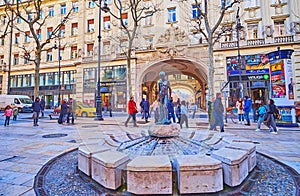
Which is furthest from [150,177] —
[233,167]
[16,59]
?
[16,59]

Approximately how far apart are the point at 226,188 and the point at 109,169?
5.28 ft

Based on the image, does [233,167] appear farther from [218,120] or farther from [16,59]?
[16,59]

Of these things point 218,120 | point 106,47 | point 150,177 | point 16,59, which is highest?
point 16,59

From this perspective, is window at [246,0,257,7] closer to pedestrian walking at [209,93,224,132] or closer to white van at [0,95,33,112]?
pedestrian walking at [209,93,224,132]

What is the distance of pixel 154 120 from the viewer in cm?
302

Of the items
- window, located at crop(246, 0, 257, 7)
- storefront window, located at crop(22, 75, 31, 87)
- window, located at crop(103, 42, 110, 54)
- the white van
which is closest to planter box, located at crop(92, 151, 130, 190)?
window, located at crop(103, 42, 110, 54)

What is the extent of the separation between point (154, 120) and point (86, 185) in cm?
145

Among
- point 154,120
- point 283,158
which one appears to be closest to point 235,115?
point 283,158

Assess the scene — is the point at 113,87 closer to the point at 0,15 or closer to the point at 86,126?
the point at 86,126

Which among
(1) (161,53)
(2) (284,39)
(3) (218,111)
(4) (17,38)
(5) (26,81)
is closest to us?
(1) (161,53)

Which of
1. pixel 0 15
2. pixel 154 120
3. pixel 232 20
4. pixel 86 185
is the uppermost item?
pixel 0 15

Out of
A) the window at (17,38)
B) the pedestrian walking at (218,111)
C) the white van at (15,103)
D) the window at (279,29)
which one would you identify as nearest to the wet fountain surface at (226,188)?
the pedestrian walking at (218,111)

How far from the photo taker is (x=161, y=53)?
9.91ft

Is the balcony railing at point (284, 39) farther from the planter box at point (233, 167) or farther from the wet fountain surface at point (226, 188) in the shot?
the planter box at point (233, 167)
